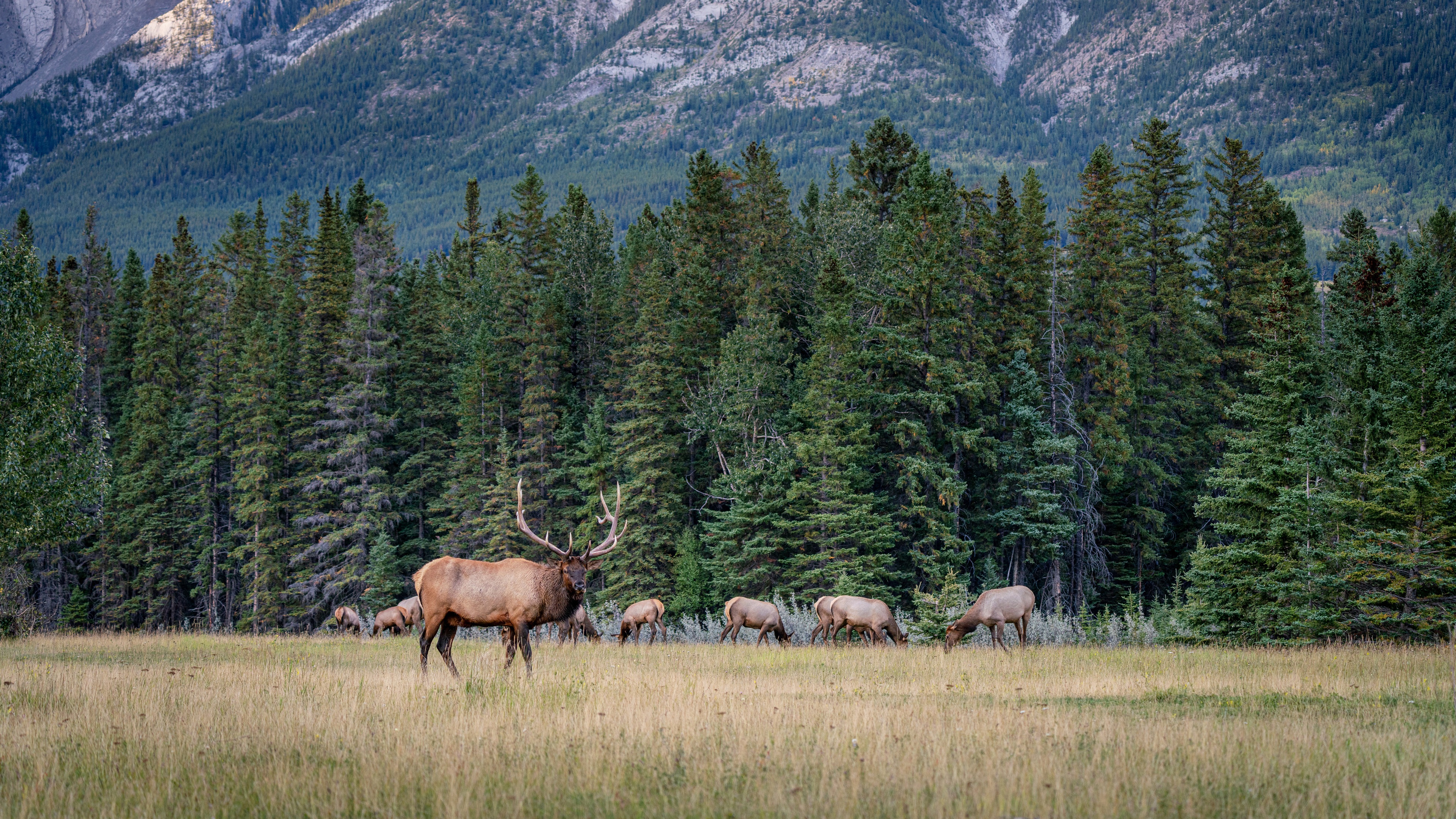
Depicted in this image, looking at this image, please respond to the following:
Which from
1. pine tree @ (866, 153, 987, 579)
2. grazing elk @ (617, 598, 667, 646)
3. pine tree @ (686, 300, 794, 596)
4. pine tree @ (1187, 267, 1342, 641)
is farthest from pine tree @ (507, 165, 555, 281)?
pine tree @ (1187, 267, 1342, 641)

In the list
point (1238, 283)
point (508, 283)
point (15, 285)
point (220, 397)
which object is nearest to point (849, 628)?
point (15, 285)

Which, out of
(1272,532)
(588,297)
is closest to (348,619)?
(588,297)

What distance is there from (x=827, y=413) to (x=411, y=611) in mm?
15408

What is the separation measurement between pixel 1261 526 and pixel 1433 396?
4536 millimetres

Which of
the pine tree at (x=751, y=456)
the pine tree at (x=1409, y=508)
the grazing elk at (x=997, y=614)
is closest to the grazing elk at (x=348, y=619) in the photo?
the pine tree at (x=751, y=456)

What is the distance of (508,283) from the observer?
52.3 meters

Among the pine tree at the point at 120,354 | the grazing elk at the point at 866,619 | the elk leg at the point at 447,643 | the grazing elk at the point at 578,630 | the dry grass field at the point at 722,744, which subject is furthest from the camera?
the pine tree at the point at 120,354

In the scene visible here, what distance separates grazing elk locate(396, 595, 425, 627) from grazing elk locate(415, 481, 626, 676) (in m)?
14.3

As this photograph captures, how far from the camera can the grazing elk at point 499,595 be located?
14.0 meters

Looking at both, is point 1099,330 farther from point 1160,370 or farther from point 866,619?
point 866,619

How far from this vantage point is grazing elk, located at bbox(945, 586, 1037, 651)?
22438mm

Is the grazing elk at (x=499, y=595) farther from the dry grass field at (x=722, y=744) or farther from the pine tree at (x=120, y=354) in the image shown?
the pine tree at (x=120, y=354)

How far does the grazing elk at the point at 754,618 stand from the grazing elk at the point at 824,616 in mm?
891

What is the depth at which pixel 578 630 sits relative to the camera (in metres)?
27.0
